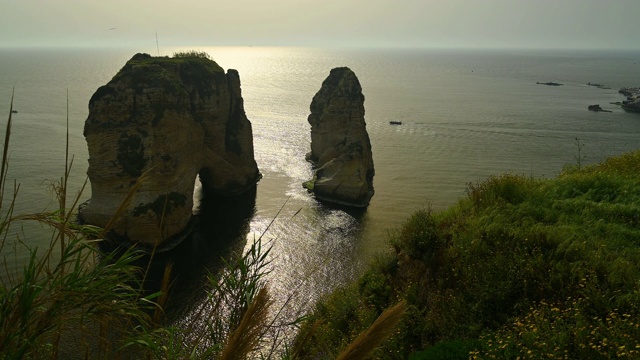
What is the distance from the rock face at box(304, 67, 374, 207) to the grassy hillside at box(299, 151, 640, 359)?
24.1 m

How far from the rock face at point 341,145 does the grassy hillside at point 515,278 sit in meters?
24.1

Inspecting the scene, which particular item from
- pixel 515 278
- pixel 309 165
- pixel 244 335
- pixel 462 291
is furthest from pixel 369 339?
pixel 309 165

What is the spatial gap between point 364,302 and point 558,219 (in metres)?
6.34

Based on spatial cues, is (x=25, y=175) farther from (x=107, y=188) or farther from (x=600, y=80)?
(x=600, y=80)

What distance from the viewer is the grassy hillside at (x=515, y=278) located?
832cm

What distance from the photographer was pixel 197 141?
122 feet

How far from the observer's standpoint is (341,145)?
145 feet

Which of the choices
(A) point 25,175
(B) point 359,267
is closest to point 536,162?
(B) point 359,267

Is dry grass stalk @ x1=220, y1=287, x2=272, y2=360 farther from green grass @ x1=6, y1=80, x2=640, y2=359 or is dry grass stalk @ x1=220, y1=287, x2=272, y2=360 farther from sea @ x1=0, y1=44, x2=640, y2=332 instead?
sea @ x1=0, y1=44, x2=640, y2=332

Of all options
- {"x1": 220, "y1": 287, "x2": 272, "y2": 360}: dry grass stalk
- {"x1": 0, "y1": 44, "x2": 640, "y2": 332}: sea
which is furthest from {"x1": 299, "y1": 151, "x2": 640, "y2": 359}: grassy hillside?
{"x1": 220, "y1": 287, "x2": 272, "y2": 360}: dry grass stalk

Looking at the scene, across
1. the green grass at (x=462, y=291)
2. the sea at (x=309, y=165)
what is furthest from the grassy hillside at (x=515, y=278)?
the sea at (x=309, y=165)

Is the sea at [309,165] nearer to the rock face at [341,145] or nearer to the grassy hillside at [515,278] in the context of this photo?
the rock face at [341,145]

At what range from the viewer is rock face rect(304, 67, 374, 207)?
40.1 m

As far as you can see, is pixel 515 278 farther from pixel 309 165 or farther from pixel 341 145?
pixel 309 165
